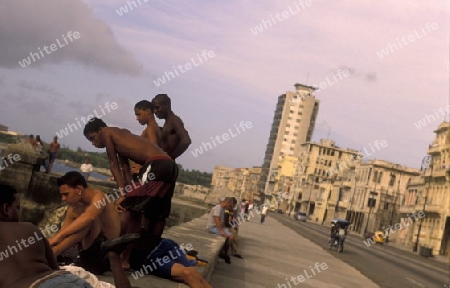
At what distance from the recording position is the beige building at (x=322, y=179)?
119 m

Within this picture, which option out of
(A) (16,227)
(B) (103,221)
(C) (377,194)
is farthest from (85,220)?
(C) (377,194)

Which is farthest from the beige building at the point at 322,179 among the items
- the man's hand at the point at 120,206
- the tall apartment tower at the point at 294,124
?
the man's hand at the point at 120,206

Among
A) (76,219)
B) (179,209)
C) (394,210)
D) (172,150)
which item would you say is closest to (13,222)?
(76,219)

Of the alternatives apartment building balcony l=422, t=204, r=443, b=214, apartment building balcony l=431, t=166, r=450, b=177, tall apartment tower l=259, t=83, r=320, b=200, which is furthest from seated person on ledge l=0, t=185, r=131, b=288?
tall apartment tower l=259, t=83, r=320, b=200

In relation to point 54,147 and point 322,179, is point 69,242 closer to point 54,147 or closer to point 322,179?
point 54,147

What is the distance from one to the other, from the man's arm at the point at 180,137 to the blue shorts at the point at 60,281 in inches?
139

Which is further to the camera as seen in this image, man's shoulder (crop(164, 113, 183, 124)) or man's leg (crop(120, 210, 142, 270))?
man's shoulder (crop(164, 113, 183, 124))

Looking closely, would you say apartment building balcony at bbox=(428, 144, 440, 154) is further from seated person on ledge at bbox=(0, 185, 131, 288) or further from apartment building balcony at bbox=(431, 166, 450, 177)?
seated person on ledge at bbox=(0, 185, 131, 288)

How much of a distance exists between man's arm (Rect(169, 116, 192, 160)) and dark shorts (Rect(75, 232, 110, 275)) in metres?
1.71

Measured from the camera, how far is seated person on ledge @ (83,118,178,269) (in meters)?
5.93

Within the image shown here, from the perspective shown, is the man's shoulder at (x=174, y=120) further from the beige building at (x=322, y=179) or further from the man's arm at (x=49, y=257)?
the beige building at (x=322, y=179)

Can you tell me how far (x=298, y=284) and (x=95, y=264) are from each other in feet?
22.3

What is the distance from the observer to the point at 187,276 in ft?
21.1

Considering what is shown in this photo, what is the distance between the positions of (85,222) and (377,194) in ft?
312
